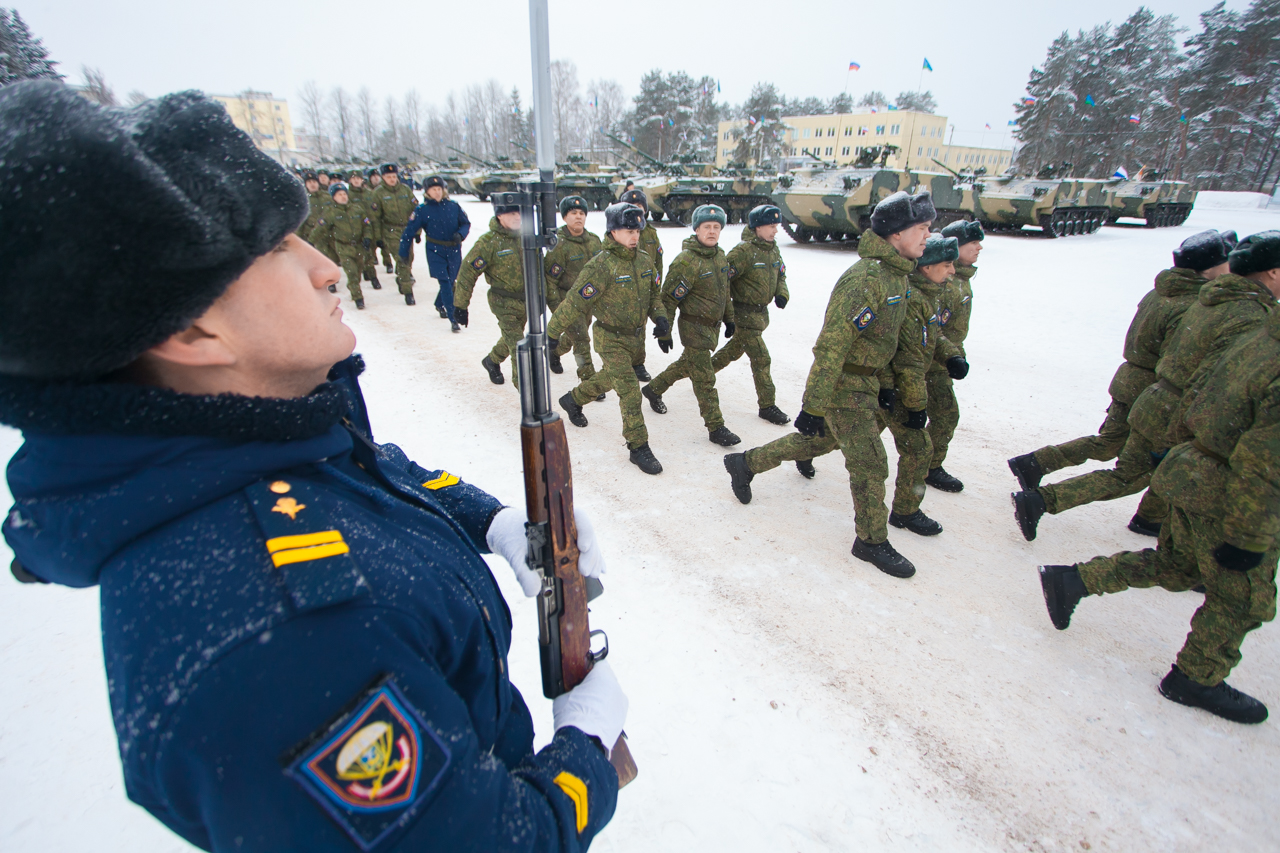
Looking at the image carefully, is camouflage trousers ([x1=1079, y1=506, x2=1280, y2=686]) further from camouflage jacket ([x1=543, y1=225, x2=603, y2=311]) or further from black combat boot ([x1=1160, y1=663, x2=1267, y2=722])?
camouflage jacket ([x1=543, y1=225, x2=603, y2=311])

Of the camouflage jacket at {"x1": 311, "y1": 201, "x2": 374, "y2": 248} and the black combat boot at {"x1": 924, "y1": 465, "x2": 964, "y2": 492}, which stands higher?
the camouflage jacket at {"x1": 311, "y1": 201, "x2": 374, "y2": 248}

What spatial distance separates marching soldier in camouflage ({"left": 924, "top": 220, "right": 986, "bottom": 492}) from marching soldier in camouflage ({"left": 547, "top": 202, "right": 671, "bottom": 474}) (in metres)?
1.91

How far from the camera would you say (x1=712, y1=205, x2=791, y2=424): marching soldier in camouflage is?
506 cm

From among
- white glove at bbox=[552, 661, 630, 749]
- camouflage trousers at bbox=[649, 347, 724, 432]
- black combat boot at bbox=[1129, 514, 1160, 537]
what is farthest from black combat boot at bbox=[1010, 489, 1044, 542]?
white glove at bbox=[552, 661, 630, 749]

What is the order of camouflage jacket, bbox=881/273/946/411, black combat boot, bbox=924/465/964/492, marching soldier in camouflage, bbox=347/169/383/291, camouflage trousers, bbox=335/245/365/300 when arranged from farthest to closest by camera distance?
1. marching soldier in camouflage, bbox=347/169/383/291
2. camouflage trousers, bbox=335/245/365/300
3. black combat boot, bbox=924/465/964/492
4. camouflage jacket, bbox=881/273/946/411

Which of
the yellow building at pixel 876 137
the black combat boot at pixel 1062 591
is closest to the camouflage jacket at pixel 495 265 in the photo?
the black combat boot at pixel 1062 591

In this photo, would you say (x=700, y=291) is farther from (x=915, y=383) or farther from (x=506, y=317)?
(x=506, y=317)

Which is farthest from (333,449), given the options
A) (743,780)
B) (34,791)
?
(34,791)

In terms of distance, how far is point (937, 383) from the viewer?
4020 mm

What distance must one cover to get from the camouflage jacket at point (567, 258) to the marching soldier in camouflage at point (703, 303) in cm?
157

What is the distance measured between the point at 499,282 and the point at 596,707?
534cm

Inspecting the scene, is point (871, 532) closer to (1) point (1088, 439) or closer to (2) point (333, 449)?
(1) point (1088, 439)

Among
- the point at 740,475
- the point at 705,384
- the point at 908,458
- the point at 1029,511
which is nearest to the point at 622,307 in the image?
the point at 705,384

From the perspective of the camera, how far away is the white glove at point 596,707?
1170 mm
